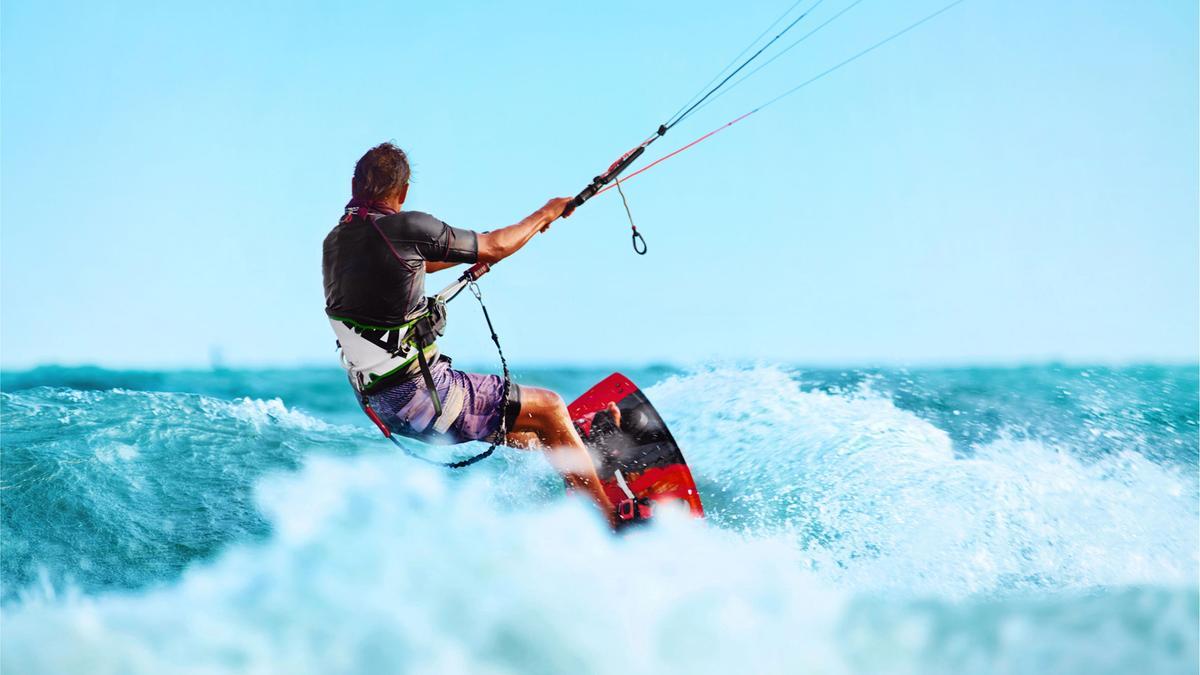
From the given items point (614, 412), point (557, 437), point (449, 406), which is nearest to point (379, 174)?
point (449, 406)

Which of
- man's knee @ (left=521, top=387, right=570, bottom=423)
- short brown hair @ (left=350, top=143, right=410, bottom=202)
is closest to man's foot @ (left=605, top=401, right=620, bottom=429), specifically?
man's knee @ (left=521, top=387, right=570, bottom=423)

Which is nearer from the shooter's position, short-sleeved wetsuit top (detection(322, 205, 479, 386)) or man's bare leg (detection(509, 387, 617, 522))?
short-sleeved wetsuit top (detection(322, 205, 479, 386))

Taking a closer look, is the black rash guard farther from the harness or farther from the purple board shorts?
the purple board shorts

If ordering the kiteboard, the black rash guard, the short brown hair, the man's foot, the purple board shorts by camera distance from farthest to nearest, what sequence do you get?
1. the man's foot
2. the kiteboard
3. the purple board shorts
4. the short brown hair
5. the black rash guard

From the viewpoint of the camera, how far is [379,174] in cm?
400

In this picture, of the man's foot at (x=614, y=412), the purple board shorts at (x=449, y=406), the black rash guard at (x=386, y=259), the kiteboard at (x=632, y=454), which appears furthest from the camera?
the man's foot at (x=614, y=412)

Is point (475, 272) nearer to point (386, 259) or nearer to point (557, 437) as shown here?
point (386, 259)

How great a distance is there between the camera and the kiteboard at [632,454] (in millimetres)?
4754

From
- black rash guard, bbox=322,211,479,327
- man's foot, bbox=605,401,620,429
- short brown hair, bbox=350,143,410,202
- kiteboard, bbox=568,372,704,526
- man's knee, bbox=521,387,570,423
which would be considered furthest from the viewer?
man's foot, bbox=605,401,620,429

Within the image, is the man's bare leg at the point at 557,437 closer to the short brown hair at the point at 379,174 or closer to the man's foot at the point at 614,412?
the man's foot at the point at 614,412

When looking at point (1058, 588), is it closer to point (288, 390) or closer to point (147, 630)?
point (147, 630)

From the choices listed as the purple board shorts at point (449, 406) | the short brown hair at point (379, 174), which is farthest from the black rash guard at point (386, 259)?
the purple board shorts at point (449, 406)

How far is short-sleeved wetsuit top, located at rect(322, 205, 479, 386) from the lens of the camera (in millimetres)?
3865

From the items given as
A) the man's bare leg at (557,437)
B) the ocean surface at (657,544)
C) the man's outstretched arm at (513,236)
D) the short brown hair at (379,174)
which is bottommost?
the ocean surface at (657,544)
